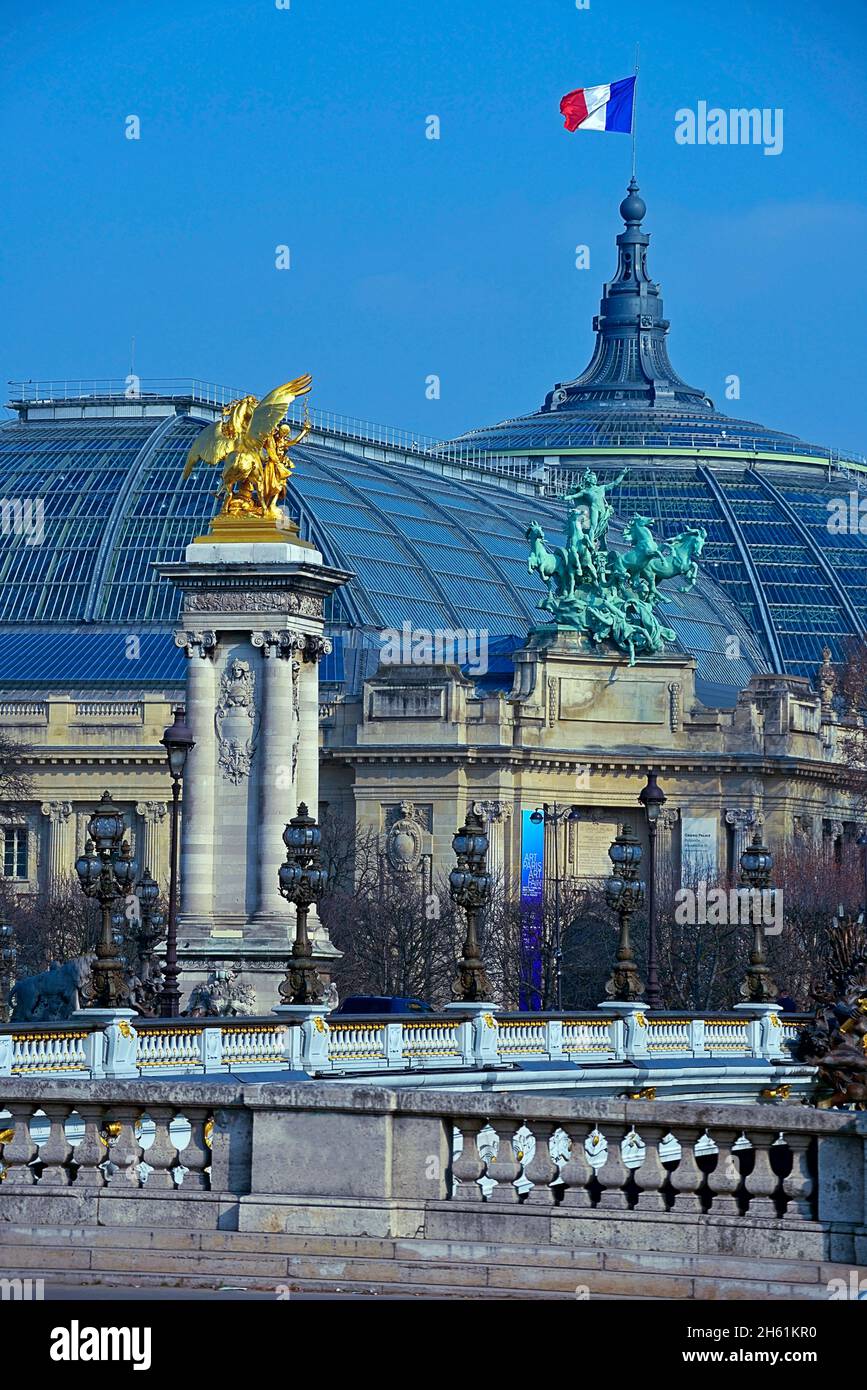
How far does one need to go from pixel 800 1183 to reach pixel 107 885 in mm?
27594

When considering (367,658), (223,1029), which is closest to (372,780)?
(367,658)

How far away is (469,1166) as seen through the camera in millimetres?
23344

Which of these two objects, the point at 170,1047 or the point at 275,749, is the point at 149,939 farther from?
the point at 170,1047

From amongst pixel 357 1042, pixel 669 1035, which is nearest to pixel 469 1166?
pixel 357 1042

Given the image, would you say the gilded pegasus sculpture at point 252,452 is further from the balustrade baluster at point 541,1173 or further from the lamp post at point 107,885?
the balustrade baluster at point 541,1173

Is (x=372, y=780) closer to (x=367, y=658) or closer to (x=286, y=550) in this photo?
(x=367, y=658)

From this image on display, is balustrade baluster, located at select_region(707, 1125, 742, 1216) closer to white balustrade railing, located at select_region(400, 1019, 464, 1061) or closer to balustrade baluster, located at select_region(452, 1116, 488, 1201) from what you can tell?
balustrade baluster, located at select_region(452, 1116, 488, 1201)

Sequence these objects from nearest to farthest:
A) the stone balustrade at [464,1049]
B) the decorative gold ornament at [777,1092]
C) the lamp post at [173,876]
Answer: the stone balustrade at [464,1049]
the decorative gold ornament at [777,1092]
the lamp post at [173,876]

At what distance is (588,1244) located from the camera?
22.9 meters

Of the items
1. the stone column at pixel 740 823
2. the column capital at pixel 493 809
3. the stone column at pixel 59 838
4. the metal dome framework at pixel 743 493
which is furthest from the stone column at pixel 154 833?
the metal dome framework at pixel 743 493

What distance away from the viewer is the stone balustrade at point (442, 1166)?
22.5 metres

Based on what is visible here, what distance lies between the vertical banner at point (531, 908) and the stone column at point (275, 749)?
24.4 meters

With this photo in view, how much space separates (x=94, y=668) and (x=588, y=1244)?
4339 inches

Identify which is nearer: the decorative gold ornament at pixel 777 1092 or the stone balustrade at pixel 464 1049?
the stone balustrade at pixel 464 1049
